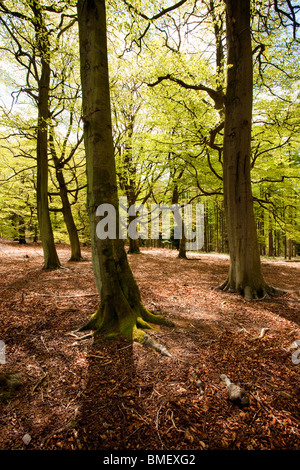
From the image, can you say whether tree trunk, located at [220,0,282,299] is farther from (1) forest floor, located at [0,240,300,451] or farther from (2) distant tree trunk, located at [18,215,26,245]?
(2) distant tree trunk, located at [18,215,26,245]

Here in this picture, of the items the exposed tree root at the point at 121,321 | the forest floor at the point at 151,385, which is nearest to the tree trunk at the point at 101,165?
the exposed tree root at the point at 121,321

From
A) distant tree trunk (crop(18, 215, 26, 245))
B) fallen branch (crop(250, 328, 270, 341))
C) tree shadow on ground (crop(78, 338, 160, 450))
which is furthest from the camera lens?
distant tree trunk (crop(18, 215, 26, 245))

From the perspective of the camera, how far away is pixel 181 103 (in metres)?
7.48

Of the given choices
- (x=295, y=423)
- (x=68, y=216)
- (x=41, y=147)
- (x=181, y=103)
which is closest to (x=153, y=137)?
(x=181, y=103)

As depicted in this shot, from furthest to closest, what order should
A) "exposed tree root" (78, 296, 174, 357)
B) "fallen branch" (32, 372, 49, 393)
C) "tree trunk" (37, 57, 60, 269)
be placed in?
"tree trunk" (37, 57, 60, 269), "exposed tree root" (78, 296, 174, 357), "fallen branch" (32, 372, 49, 393)

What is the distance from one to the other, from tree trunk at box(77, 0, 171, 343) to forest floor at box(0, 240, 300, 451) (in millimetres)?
445

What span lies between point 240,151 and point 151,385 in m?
5.28

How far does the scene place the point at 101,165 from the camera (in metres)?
3.07

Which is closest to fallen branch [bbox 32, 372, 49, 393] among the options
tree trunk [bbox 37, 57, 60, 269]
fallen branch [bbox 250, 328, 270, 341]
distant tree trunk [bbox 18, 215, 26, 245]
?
fallen branch [bbox 250, 328, 270, 341]

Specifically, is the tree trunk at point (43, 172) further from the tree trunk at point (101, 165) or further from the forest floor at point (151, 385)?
the tree trunk at point (101, 165)

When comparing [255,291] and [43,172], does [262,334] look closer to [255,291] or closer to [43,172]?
[255,291]

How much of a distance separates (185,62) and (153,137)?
12.8ft

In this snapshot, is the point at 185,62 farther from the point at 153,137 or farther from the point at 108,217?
the point at 108,217

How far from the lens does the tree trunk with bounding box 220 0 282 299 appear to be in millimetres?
5129
